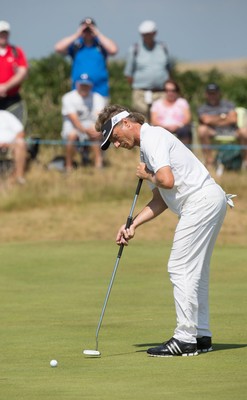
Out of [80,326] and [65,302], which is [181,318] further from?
[65,302]

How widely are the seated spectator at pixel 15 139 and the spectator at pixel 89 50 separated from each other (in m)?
1.45

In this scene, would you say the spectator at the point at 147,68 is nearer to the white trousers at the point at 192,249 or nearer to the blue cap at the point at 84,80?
the blue cap at the point at 84,80

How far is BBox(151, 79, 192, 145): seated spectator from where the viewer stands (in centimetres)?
1811

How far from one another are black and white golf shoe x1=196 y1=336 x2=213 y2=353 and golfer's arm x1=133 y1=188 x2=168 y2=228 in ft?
3.02

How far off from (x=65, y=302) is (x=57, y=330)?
5.52 ft

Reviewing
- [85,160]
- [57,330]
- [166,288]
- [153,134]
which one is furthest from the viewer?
[85,160]

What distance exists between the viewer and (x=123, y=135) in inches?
308

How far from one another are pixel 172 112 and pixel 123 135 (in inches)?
415

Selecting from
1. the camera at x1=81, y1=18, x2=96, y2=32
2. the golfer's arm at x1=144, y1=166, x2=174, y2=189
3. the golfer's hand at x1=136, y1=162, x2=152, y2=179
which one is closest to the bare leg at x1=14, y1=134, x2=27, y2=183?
the camera at x1=81, y1=18, x2=96, y2=32

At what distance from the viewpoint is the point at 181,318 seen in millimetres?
7895

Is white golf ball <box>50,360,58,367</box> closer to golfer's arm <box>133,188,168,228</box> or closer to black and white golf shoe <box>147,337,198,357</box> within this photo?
black and white golf shoe <box>147,337,198,357</box>

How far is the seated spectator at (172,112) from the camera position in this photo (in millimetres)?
18109

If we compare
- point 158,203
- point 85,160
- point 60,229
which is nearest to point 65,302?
point 158,203

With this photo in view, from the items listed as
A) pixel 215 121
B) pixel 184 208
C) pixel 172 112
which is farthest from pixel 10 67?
pixel 184 208
